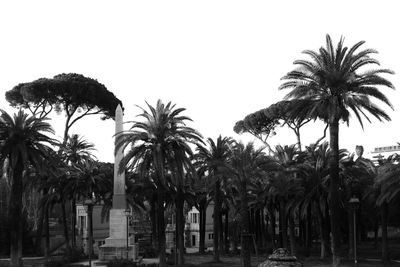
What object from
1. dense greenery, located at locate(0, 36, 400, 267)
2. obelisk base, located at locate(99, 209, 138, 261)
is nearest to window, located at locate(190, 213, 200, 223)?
dense greenery, located at locate(0, 36, 400, 267)

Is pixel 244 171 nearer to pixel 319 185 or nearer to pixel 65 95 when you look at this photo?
pixel 319 185

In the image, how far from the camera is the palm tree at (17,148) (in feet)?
110

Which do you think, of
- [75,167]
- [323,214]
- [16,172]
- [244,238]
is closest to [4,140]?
[16,172]

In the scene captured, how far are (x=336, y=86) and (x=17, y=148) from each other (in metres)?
19.0

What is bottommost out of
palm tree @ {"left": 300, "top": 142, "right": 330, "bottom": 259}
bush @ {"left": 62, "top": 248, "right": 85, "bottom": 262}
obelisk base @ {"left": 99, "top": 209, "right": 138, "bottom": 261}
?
bush @ {"left": 62, "top": 248, "right": 85, "bottom": 262}

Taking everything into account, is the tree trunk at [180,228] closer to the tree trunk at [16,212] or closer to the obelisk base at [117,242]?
the obelisk base at [117,242]

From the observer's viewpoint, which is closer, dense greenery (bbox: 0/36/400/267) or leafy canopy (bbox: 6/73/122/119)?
dense greenery (bbox: 0/36/400/267)

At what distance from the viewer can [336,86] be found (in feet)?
103

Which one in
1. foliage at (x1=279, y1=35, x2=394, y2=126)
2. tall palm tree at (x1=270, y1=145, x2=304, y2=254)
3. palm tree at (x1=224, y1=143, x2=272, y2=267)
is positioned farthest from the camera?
tall palm tree at (x1=270, y1=145, x2=304, y2=254)

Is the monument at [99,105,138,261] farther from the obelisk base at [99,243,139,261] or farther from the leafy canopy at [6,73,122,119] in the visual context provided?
the leafy canopy at [6,73,122,119]

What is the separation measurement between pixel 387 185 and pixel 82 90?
35711 millimetres

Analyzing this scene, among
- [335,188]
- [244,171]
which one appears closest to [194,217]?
[244,171]

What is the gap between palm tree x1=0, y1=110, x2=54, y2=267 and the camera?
1318 inches

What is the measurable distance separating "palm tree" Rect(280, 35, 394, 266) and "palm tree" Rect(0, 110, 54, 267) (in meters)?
15.6
